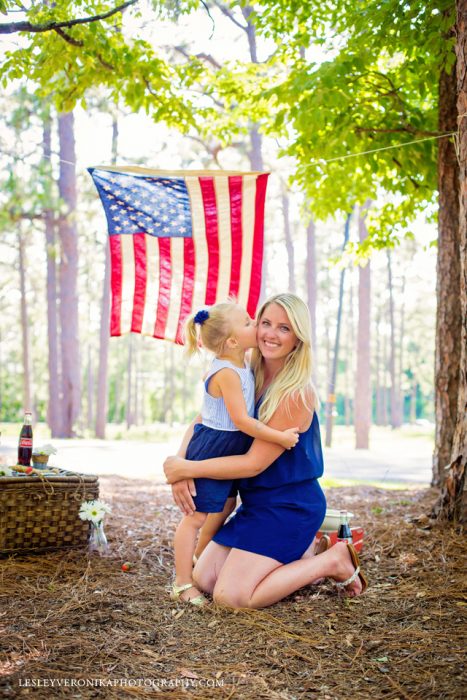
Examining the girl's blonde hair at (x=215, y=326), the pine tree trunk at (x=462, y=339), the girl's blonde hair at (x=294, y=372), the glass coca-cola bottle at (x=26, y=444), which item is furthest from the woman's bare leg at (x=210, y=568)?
the pine tree trunk at (x=462, y=339)

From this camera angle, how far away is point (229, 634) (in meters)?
2.87

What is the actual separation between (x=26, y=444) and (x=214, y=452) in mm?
A: 1493

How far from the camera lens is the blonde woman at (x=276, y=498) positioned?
3.25 m

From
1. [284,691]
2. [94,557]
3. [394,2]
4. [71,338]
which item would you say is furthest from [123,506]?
[71,338]

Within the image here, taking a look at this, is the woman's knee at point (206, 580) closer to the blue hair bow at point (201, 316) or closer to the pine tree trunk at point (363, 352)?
the blue hair bow at point (201, 316)

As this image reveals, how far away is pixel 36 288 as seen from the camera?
2847cm

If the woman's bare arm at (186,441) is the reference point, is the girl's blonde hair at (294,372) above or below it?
above

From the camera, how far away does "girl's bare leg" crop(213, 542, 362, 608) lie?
320cm

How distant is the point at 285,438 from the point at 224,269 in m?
2.26

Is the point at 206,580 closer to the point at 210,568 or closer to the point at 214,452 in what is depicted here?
the point at 210,568

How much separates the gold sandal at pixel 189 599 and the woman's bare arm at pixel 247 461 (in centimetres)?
51

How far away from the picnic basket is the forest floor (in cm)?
10

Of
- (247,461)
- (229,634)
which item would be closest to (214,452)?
(247,461)

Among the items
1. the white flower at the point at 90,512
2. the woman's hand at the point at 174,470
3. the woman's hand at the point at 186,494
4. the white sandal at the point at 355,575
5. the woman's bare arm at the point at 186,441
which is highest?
the woman's bare arm at the point at 186,441
